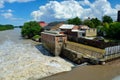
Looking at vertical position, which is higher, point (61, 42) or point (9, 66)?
point (61, 42)

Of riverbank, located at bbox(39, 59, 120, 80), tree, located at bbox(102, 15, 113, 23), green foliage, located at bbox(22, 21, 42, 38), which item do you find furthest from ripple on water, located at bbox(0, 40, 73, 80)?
tree, located at bbox(102, 15, 113, 23)

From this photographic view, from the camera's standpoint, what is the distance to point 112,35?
142ft

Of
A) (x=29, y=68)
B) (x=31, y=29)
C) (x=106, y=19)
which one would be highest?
(x=106, y=19)

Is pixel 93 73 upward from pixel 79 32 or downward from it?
downward

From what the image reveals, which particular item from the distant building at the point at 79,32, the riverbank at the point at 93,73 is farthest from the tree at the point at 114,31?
the riverbank at the point at 93,73

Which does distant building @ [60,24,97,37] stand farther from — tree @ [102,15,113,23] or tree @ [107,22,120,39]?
tree @ [102,15,113,23]

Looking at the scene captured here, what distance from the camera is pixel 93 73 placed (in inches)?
722

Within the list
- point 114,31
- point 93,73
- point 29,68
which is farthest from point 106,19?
point 93,73

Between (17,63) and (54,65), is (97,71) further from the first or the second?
(17,63)

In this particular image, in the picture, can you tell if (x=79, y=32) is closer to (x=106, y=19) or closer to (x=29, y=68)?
(x=29, y=68)

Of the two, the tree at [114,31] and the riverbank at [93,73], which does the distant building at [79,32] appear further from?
the riverbank at [93,73]

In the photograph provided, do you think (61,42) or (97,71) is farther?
(61,42)

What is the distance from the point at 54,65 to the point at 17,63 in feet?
15.3

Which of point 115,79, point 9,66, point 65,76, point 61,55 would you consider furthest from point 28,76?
point 61,55
